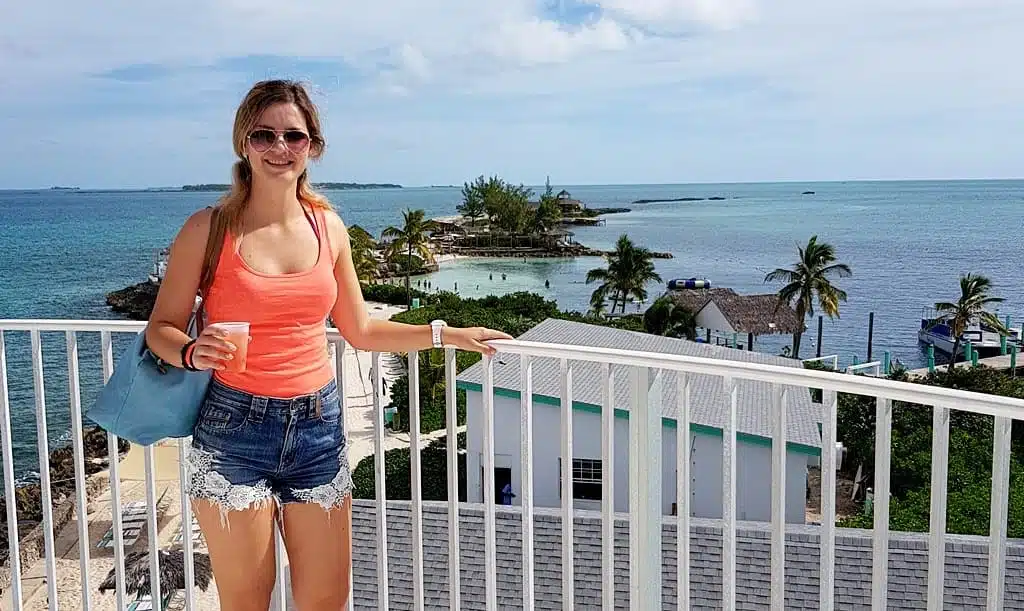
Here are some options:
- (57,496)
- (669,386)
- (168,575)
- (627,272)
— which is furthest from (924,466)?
(627,272)

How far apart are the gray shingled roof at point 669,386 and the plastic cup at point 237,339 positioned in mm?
725

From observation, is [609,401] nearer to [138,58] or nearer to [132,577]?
[132,577]

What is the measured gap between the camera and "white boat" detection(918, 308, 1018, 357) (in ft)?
115

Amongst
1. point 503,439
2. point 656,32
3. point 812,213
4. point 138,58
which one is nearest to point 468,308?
point 503,439

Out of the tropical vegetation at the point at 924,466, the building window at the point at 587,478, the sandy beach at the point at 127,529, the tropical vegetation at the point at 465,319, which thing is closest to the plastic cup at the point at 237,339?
the sandy beach at the point at 127,529

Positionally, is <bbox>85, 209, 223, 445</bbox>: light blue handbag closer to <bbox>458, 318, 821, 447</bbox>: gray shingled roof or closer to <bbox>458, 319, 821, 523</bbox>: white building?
<bbox>458, 318, 821, 447</bbox>: gray shingled roof

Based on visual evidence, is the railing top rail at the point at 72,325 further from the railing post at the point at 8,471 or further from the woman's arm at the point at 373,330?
the woman's arm at the point at 373,330

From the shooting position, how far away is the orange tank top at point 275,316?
5.53ft

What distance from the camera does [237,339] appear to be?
1.59 meters

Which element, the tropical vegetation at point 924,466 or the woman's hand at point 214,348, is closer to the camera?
the woman's hand at point 214,348

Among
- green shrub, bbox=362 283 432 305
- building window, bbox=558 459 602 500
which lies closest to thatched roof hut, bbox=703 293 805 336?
green shrub, bbox=362 283 432 305

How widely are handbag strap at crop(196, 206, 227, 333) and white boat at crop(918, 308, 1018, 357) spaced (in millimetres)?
37372

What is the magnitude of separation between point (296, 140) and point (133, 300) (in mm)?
51179

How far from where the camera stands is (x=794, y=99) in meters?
90.2
